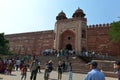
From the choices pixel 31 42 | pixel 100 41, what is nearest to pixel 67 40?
pixel 100 41

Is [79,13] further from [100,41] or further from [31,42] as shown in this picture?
[31,42]

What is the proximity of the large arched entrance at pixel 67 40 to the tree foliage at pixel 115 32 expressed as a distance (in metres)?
4.89

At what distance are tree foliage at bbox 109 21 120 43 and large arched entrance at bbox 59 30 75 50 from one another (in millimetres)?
4891

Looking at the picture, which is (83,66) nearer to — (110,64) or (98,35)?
(110,64)

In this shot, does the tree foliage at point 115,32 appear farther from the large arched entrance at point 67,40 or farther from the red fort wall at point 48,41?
the large arched entrance at point 67,40

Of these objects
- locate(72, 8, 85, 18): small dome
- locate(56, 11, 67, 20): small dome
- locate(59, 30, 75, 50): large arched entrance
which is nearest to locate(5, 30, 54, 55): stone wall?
locate(59, 30, 75, 50): large arched entrance

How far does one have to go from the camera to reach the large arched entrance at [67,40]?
32938mm

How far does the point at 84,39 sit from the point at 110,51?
12.2ft

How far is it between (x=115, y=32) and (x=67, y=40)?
648cm

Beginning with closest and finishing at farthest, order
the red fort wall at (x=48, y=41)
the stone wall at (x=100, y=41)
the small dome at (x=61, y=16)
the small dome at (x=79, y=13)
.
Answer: the small dome at (x=79, y=13) → the stone wall at (x=100, y=41) → the red fort wall at (x=48, y=41) → the small dome at (x=61, y=16)

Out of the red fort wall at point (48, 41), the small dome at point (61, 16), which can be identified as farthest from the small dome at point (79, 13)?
the red fort wall at point (48, 41)

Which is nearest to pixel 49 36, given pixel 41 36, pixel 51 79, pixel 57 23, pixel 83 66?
pixel 41 36

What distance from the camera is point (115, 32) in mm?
31016

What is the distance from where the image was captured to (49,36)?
37594 millimetres
